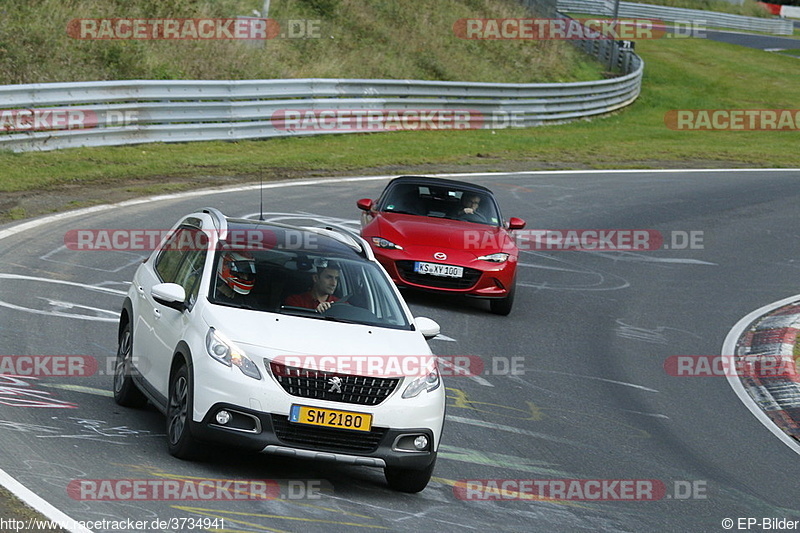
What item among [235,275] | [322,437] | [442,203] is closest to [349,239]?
[235,275]

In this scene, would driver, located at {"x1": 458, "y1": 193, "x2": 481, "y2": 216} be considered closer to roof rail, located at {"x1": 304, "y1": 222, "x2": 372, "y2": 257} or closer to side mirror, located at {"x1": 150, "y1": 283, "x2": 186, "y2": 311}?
roof rail, located at {"x1": 304, "y1": 222, "x2": 372, "y2": 257}

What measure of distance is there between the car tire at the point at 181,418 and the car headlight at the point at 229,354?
24 centimetres

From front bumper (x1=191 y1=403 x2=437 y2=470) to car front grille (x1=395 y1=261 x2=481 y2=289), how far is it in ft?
21.0

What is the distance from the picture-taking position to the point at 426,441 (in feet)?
24.7

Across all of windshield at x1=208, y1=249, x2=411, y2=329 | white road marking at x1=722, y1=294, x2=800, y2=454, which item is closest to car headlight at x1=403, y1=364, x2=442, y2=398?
windshield at x1=208, y1=249, x2=411, y2=329

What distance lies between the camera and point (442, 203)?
15.3 m

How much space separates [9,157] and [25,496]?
47.9 ft

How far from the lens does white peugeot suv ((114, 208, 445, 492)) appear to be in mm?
7227

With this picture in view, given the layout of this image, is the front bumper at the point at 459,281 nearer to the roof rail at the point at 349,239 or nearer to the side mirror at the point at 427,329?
the roof rail at the point at 349,239

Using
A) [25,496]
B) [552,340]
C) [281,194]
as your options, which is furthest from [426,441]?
[281,194]

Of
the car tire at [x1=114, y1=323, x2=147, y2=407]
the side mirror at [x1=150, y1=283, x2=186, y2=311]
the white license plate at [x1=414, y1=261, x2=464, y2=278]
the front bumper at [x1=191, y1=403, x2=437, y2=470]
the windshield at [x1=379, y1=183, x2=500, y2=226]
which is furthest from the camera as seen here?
the windshield at [x1=379, y1=183, x2=500, y2=226]

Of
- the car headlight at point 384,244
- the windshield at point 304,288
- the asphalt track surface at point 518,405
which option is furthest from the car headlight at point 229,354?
the car headlight at point 384,244

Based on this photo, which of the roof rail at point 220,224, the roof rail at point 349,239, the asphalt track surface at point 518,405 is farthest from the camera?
the roof rail at point 349,239

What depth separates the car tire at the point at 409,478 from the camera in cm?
764
